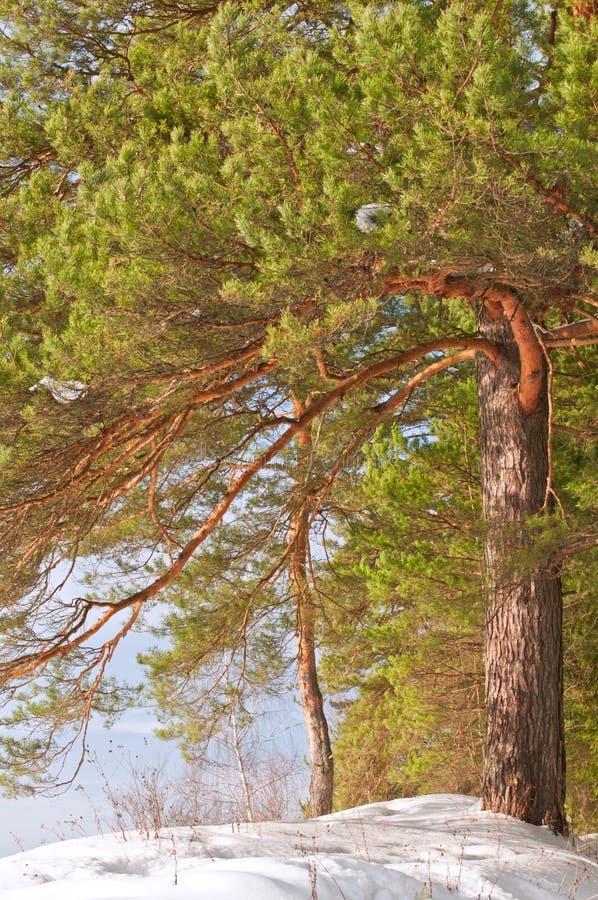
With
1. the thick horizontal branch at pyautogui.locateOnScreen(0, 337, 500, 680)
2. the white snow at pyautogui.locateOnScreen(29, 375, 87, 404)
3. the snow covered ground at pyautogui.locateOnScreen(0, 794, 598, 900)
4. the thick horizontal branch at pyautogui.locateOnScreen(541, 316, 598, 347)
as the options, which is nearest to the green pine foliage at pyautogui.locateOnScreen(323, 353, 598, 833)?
the thick horizontal branch at pyautogui.locateOnScreen(541, 316, 598, 347)

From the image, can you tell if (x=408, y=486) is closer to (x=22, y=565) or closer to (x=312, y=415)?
(x=312, y=415)

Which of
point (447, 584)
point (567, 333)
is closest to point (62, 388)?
point (567, 333)

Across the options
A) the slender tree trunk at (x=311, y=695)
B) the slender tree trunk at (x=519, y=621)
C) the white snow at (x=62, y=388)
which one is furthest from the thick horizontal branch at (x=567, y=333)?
the white snow at (x=62, y=388)

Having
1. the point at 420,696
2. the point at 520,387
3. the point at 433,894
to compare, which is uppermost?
the point at 520,387

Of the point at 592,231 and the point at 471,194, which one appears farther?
the point at 592,231

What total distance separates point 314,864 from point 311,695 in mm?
7190

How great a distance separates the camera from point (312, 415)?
21.5 feet

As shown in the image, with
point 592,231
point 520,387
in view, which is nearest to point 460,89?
point 592,231

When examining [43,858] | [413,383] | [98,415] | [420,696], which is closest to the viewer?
[43,858]

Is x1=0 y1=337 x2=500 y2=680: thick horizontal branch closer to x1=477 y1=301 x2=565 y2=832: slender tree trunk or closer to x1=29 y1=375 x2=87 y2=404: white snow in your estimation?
x1=477 y1=301 x2=565 y2=832: slender tree trunk

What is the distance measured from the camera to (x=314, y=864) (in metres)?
3.86

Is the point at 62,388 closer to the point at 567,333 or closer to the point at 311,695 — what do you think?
the point at 567,333

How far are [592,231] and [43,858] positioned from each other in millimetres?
4385

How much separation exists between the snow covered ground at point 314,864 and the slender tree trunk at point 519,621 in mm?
316
